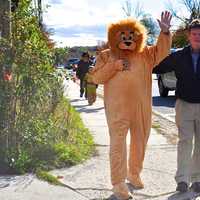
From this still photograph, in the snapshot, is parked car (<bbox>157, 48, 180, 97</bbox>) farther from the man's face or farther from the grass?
the man's face

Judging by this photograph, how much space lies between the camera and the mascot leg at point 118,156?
568 centimetres

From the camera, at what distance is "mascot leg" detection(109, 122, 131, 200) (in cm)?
568

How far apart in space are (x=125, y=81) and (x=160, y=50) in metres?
0.51

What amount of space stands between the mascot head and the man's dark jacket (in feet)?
1.28

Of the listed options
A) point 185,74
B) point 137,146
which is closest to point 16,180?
point 137,146

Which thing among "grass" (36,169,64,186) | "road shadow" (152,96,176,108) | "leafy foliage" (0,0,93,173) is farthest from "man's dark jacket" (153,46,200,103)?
→ "road shadow" (152,96,176,108)

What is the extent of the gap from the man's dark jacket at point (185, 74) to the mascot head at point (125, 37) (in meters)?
0.39

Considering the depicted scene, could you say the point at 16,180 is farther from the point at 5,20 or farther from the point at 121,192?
the point at 5,20

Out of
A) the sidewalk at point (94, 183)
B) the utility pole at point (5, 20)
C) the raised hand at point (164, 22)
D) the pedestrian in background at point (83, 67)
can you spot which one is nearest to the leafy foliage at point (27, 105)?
the utility pole at point (5, 20)

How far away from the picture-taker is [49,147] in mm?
7223

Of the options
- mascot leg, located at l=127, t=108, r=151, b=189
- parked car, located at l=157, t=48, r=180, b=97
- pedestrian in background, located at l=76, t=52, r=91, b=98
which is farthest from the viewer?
parked car, located at l=157, t=48, r=180, b=97

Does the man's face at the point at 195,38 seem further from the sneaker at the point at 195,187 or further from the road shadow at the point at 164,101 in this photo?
the road shadow at the point at 164,101

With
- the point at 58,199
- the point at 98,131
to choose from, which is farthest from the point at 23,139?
the point at 98,131

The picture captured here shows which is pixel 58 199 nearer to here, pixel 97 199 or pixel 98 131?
pixel 97 199
